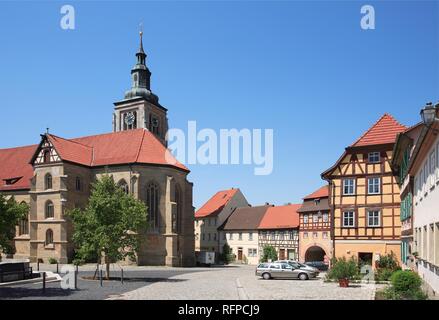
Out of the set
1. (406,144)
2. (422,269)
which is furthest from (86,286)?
(406,144)

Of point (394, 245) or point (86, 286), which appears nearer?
point (86, 286)

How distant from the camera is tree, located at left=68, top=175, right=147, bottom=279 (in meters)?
26.0

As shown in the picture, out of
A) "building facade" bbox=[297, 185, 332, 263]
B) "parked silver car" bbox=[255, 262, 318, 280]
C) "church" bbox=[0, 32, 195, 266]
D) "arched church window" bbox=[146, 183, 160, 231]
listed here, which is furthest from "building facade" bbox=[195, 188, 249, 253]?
"parked silver car" bbox=[255, 262, 318, 280]

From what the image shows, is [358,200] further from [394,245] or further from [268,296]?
[268,296]

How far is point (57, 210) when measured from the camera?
43438 millimetres

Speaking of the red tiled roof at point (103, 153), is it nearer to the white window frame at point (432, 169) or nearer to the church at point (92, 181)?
the church at point (92, 181)

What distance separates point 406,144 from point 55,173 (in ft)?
109

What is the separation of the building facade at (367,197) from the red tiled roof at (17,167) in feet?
110

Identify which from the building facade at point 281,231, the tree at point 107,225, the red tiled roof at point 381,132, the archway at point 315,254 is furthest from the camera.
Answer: the building facade at point 281,231

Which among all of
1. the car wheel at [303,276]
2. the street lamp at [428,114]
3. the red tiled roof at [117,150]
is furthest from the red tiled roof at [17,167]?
the street lamp at [428,114]

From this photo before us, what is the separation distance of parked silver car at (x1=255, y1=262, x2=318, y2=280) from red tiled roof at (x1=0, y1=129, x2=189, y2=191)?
20.3 meters

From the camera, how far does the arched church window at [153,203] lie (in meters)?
45.2
